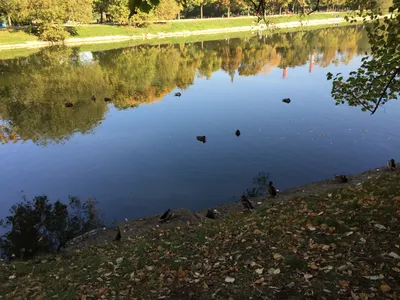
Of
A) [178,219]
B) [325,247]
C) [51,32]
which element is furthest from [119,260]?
[51,32]

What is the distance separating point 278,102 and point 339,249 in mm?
29260

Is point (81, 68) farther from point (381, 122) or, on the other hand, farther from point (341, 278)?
point (341, 278)

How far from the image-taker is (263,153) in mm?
23547

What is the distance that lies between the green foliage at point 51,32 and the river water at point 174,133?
101ft

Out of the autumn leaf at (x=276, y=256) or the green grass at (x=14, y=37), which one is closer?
the autumn leaf at (x=276, y=256)

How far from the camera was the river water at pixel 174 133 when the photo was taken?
19828 mm

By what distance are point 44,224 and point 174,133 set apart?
46.9 feet

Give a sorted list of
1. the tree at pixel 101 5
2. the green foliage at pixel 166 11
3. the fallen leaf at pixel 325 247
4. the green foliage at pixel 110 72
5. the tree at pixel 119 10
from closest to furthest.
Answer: the fallen leaf at pixel 325 247 → the green foliage at pixel 110 72 → the tree at pixel 119 10 → the tree at pixel 101 5 → the green foliage at pixel 166 11

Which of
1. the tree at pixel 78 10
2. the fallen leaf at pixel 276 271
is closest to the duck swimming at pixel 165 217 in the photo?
the fallen leaf at pixel 276 271

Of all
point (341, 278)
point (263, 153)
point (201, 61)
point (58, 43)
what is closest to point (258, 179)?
point (263, 153)

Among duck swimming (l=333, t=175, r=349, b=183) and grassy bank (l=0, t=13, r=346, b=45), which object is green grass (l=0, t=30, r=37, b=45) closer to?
grassy bank (l=0, t=13, r=346, b=45)

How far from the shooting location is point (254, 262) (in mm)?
8406

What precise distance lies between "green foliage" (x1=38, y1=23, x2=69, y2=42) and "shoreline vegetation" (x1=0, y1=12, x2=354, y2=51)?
1561mm

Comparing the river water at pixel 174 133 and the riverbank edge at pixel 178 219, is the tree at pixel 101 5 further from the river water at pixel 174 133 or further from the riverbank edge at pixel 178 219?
the riverbank edge at pixel 178 219
